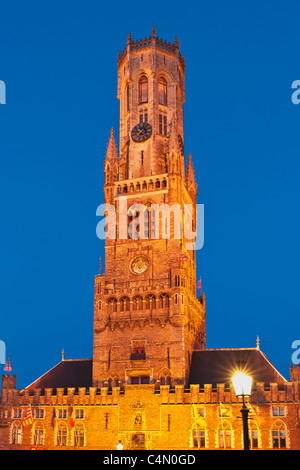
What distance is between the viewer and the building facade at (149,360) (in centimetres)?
6078

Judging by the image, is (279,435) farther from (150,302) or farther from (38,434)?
(38,434)

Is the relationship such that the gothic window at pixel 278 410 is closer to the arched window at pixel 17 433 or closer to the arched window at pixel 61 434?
the arched window at pixel 61 434

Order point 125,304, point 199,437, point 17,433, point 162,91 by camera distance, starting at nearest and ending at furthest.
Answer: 1. point 199,437
2. point 17,433
3. point 125,304
4. point 162,91

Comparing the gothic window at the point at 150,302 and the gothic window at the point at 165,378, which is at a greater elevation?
the gothic window at the point at 150,302

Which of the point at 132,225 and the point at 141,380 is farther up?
the point at 132,225

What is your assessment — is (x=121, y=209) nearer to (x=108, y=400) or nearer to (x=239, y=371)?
(x=108, y=400)

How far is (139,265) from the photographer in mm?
71312

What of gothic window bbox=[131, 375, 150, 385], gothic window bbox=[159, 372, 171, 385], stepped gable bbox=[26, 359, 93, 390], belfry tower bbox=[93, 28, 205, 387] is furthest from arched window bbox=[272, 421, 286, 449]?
stepped gable bbox=[26, 359, 93, 390]

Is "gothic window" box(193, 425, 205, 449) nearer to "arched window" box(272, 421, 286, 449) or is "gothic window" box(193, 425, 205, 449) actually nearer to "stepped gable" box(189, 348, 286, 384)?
"stepped gable" box(189, 348, 286, 384)

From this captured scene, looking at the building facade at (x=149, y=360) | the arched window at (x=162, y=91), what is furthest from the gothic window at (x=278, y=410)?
the arched window at (x=162, y=91)

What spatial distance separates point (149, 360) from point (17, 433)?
17545mm

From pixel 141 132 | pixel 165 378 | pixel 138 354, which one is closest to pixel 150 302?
pixel 138 354

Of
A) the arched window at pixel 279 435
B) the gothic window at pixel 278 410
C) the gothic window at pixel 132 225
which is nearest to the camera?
the arched window at pixel 279 435

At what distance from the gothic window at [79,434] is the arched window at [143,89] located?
143 ft
